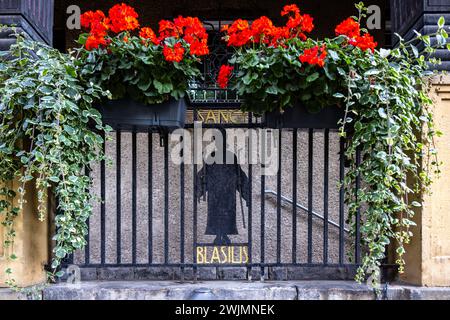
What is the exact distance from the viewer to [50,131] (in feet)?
9.46

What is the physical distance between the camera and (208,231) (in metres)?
3.85

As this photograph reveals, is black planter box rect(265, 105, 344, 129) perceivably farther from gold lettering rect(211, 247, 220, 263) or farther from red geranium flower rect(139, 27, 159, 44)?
gold lettering rect(211, 247, 220, 263)

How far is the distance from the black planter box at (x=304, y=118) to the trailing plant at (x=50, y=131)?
3.54ft

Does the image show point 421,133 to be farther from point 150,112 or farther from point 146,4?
point 146,4

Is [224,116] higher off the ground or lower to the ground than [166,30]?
lower

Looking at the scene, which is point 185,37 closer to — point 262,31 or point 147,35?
point 147,35

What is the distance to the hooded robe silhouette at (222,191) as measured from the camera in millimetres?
3771

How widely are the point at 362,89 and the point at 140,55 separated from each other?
130 cm

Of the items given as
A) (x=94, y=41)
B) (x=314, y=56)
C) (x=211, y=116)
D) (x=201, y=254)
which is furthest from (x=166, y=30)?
(x=201, y=254)

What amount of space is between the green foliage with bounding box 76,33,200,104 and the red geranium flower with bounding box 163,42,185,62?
0.21 ft

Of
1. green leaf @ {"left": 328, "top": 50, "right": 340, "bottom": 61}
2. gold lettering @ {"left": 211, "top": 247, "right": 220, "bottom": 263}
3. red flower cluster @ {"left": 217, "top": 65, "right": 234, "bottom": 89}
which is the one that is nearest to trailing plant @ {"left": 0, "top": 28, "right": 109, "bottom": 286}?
red flower cluster @ {"left": 217, "top": 65, "right": 234, "bottom": 89}
